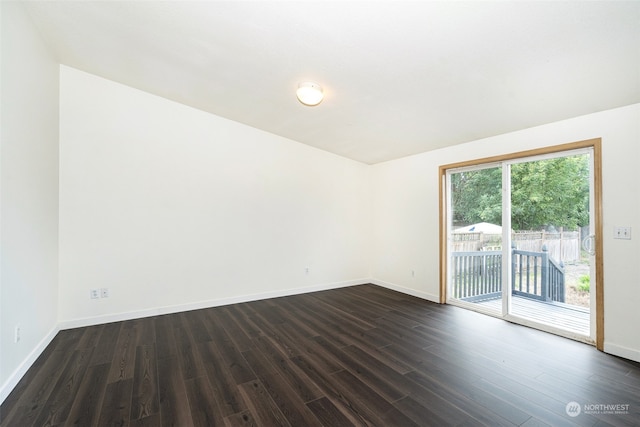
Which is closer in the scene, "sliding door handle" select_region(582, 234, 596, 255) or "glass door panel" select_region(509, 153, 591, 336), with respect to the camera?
"sliding door handle" select_region(582, 234, 596, 255)

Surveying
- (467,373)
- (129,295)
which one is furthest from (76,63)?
(467,373)

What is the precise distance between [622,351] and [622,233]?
3.51ft

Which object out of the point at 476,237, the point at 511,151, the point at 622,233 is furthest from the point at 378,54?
the point at 476,237

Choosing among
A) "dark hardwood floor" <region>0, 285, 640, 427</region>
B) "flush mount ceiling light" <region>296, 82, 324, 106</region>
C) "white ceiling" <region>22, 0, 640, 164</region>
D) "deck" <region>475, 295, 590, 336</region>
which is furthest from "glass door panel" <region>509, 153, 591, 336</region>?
"flush mount ceiling light" <region>296, 82, 324, 106</region>

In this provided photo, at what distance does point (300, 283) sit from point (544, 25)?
13.3ft

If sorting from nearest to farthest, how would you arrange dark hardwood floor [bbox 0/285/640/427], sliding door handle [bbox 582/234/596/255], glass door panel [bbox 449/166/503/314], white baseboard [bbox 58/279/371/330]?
dark hardwood floor [bbox 0/285/640/427] → sliding door handle [bbox 582/234/596/255] → white baseboard [bbox 58/279/371/330] → glass door panel [bbox 449/166/503/314]

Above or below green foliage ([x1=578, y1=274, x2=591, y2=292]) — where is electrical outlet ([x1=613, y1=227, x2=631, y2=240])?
above

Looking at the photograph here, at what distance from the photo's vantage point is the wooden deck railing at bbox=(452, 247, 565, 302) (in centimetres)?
310

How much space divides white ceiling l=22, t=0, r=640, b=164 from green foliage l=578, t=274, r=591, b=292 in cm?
169

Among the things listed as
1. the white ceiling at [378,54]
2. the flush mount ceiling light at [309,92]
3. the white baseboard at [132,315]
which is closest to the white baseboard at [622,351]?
the white ceiling at [378,54]

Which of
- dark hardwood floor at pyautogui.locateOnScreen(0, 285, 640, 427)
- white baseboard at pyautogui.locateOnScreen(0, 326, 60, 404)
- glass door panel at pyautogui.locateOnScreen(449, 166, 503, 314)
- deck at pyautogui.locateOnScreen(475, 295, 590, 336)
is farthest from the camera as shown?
glass door panel at pyautogui.locateOnScreen(449, 166, 503, 314)

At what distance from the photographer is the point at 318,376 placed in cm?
213

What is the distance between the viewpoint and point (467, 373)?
7.17ft
